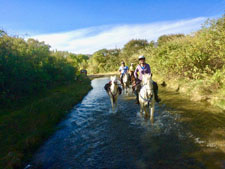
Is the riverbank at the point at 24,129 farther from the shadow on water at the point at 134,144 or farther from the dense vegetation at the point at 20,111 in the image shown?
the shadow on water at the point at 134,144

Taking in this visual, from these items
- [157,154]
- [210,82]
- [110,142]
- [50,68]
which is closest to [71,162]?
[110,142]

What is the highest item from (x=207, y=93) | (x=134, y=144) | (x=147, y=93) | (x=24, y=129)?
(x=147, y=93)

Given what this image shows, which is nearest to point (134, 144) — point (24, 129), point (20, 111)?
point (24, 129)

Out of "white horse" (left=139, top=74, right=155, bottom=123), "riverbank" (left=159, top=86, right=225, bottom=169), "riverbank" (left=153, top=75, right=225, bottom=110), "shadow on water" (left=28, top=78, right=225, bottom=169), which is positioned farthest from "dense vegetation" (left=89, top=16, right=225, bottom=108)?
"white horse" (left=139, top=74, right=155, bottom=123)

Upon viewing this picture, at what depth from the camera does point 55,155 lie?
668cm

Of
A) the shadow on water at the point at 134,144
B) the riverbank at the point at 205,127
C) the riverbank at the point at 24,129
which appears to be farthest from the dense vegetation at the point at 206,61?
the riverbank at the point at 24,129

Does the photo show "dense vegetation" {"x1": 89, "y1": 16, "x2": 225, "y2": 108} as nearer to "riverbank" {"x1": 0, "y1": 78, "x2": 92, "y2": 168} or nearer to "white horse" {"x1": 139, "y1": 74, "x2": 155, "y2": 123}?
"white horse" {"x1": 139, "y1": 74, "x2": 155, "y2": 123}

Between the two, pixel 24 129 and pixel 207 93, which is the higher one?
pixel 207 93

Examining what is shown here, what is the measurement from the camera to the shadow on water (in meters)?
5.74

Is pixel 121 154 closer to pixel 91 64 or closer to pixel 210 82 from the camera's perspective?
pixel 210 82

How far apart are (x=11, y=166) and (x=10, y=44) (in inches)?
458

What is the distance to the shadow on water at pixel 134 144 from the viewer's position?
574 cm

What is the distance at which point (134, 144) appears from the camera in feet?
23.0

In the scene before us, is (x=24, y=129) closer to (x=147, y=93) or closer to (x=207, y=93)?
(x=147, y=93)
